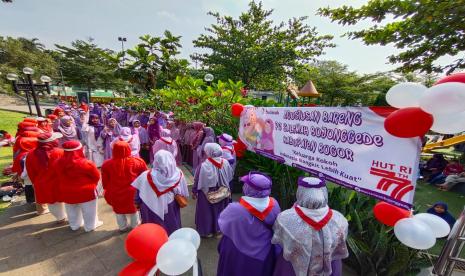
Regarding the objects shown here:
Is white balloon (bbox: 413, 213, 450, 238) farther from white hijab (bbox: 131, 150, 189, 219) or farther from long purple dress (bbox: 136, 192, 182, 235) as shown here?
long purple dress (bbox: 136, 192, 182, 235)

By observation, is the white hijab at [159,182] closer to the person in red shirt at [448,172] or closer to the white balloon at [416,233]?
the white balloon at [416,233]

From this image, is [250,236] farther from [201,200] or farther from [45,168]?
[45,168]

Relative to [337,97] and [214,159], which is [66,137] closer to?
[214,159]

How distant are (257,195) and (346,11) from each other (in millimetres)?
7990

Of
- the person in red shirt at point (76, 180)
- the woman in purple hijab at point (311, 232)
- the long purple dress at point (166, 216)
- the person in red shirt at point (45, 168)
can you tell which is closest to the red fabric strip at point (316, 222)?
the woman in purple hijab at point (311, 232)

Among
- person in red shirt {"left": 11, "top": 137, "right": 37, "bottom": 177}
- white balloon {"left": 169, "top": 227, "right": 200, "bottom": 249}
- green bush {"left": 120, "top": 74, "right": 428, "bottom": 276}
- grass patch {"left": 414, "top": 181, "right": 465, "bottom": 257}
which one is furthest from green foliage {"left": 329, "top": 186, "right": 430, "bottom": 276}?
person in red shirt {"left": 11, "top": 137, "right": 37, "bottom": 177}

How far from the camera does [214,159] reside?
3.90 metres

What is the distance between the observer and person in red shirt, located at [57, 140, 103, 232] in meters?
3.76

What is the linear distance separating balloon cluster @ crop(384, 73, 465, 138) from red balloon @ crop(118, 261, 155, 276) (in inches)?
82.3

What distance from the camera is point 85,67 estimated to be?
102 ft

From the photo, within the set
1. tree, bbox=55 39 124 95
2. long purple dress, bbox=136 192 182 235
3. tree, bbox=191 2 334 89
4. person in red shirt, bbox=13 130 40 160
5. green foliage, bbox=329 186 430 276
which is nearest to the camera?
green foliage, bbox=329 186 430 276

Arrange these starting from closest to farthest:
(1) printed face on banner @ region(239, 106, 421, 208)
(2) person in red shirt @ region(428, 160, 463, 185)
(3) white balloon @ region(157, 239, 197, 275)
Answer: (3) white balloon @ region(157, 239, 197, 275)
(1) printed face on banner @ region(239, 106, 421, 208)
(2) person in red shirt @ region(428, 160, 463, 185)

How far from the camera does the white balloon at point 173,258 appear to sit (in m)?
1.44

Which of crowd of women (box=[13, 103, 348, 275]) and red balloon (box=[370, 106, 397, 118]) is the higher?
red balloon (box=[370, 106, 397, 118])
